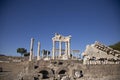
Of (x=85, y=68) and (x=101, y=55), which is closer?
(x=85, y=68)

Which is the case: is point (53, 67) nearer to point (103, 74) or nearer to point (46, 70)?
point (46, 70)

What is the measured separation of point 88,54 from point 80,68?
300 cm

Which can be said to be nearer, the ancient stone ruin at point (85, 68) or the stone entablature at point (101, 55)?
the ancient stone ruin at point (85, 68)

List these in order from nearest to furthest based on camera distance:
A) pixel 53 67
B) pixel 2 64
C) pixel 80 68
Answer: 1. pixel 80 68
2. pixel 53 67
3. pixel 2 64

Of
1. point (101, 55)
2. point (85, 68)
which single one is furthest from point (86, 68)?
point (101, 55)

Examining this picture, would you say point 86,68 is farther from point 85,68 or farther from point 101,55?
point 101,55

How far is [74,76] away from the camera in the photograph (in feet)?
64.0

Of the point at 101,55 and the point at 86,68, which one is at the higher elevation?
the point at 101,55

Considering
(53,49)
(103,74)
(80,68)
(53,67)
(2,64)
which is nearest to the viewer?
(103,74)

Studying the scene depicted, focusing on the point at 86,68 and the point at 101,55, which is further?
the point at 101,55

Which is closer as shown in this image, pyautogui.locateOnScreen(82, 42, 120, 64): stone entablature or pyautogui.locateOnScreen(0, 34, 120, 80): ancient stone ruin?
pyautogui.locateOnScreen(0, 34, 120, 80): ancient stone ruin

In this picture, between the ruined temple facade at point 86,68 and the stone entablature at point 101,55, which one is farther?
the stone entablature at point 101,55

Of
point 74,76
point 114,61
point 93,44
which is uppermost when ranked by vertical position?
point 93,44

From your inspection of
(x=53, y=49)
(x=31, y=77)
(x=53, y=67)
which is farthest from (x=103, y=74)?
(x=53, y=49)
